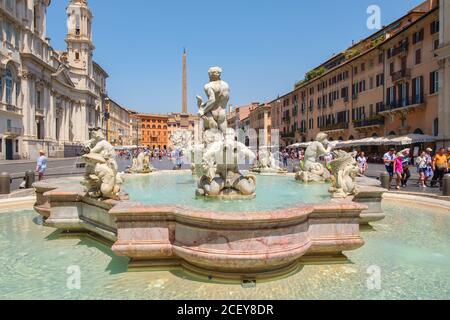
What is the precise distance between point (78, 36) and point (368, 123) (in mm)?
60383

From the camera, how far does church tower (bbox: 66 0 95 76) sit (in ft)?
229

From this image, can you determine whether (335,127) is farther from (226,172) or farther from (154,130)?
(154,130)

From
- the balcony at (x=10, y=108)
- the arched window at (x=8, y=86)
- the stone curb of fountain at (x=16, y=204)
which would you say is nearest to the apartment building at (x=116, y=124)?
the balcony at (x=10, y=108)

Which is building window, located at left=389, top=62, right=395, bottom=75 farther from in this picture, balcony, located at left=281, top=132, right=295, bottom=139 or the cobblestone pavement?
balcony, located at left=281, top=132, right=295, bottom=139

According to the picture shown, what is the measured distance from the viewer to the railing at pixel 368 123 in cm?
3713

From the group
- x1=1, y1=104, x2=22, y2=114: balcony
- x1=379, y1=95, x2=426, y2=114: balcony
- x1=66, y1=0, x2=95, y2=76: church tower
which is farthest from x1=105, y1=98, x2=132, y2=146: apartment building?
x1=379, y1=95, x2=426, y2=114: balcony

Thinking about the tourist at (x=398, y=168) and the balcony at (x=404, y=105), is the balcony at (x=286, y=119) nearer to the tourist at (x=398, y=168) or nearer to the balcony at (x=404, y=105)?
the balcony at (x=404, y=105)

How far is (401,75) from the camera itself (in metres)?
33.2

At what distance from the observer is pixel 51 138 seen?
50.0 m

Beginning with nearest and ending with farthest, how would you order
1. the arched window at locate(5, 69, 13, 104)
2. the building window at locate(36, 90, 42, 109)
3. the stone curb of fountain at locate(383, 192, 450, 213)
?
1. the stone curb of fountain at locate(383, 192, 450, 213)
2. the arched window at locate(5, 69, 13, 104)
3. the building window at locate(36, 90, 42, 109)

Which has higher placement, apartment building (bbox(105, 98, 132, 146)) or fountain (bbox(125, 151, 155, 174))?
apartment building (bbox(105, 98, 132, 146))

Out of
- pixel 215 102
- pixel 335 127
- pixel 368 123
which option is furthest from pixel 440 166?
pixel 335 127

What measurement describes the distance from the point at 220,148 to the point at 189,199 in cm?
105

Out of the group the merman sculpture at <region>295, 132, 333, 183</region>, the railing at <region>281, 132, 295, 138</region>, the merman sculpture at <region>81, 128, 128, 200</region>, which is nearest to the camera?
the merman sculpture at <region>81, 128, 128, 200</region>
